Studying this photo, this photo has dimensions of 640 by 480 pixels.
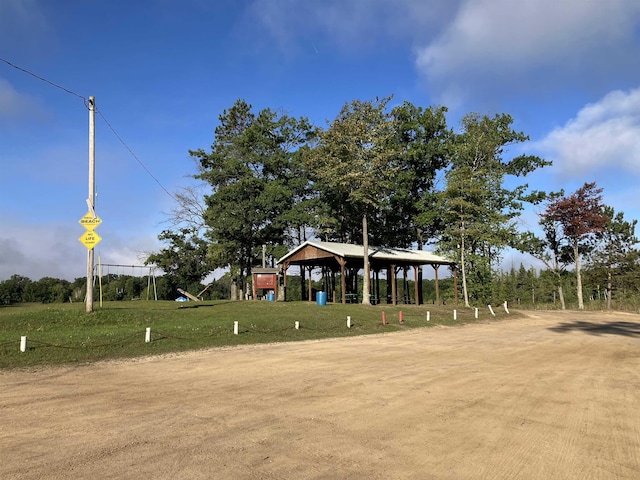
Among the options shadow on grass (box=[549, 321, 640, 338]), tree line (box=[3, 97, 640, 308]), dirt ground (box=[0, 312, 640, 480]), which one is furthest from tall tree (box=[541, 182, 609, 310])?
dirt ground (box=[0, 312, 640, 480])

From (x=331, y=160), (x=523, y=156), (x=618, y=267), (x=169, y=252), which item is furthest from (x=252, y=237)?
(x=618, y=267)

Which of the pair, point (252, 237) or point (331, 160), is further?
point (252, 237)

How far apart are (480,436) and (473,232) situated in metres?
32.1

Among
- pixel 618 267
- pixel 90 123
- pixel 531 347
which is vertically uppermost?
pixel 90 123

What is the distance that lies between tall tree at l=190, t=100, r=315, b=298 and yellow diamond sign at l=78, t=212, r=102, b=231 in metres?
24.8

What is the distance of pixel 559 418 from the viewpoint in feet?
20.6

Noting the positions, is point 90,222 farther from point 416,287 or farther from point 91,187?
point 416,287

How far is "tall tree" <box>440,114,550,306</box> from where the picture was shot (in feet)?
119

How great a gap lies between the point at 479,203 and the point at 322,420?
3448 cm

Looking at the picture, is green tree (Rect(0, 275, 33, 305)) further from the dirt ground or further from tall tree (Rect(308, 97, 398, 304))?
the dirt ground

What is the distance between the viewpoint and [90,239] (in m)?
17.6

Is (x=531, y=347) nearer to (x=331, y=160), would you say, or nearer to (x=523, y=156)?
(x=331, y=160)

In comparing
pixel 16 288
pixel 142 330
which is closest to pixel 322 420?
pixel 142 330

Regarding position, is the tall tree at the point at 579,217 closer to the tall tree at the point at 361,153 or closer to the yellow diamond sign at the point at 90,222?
the tall tree at the point at 361,153
